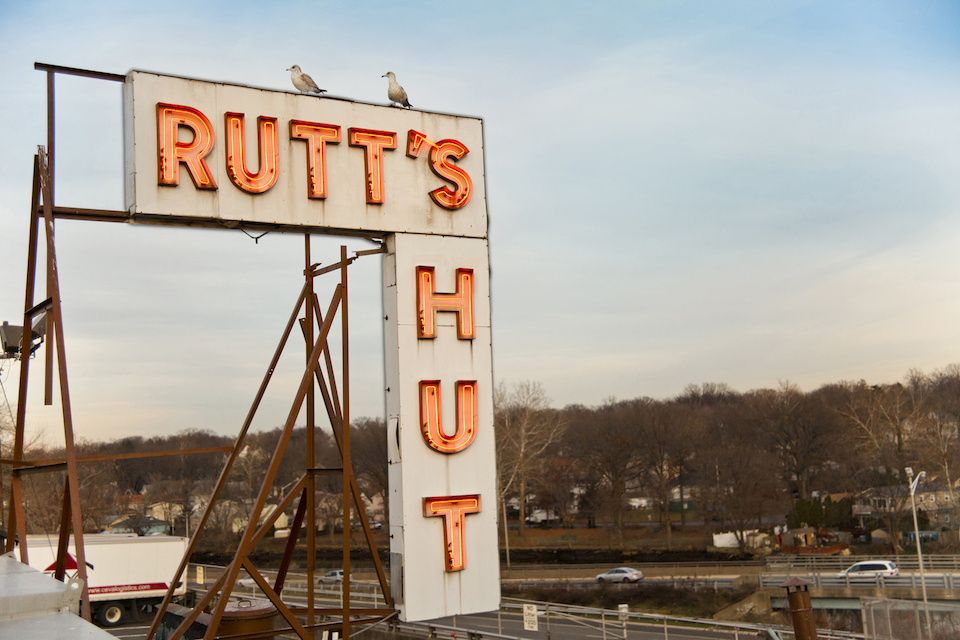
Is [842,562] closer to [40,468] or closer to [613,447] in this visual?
[613,447]

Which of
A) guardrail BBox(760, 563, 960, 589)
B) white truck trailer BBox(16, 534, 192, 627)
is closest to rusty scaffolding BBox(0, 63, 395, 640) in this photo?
white truck trailer BBox(16, 534, 192, 627)

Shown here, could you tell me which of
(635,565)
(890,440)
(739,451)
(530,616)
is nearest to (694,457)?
(739,451)

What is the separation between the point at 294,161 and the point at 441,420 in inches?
166

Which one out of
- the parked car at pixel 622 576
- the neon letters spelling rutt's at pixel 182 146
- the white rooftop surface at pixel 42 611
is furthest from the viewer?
the parked car at pixel 622 576

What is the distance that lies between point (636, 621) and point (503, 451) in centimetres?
2934

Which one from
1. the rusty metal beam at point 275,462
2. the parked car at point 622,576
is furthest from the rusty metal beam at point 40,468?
the parked car at point 622,576

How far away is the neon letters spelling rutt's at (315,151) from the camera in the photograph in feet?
38.3

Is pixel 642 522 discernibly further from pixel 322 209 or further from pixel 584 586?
pixel 322 209

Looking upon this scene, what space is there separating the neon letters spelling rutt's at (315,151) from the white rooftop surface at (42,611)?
20.6 ft

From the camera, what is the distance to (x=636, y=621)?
40.8m

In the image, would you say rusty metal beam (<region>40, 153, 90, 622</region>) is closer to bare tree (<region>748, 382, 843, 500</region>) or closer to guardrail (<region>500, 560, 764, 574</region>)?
guardrail (<region>500, 560, 764, 574</region>)

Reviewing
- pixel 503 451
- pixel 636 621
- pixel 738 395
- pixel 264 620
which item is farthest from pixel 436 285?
pixel 738 395

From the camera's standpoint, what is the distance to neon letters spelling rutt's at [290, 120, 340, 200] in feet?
38.3

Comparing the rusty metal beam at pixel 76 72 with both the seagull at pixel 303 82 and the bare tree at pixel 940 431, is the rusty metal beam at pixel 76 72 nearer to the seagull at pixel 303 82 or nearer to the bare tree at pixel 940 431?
the seagull at pixel 303 82
